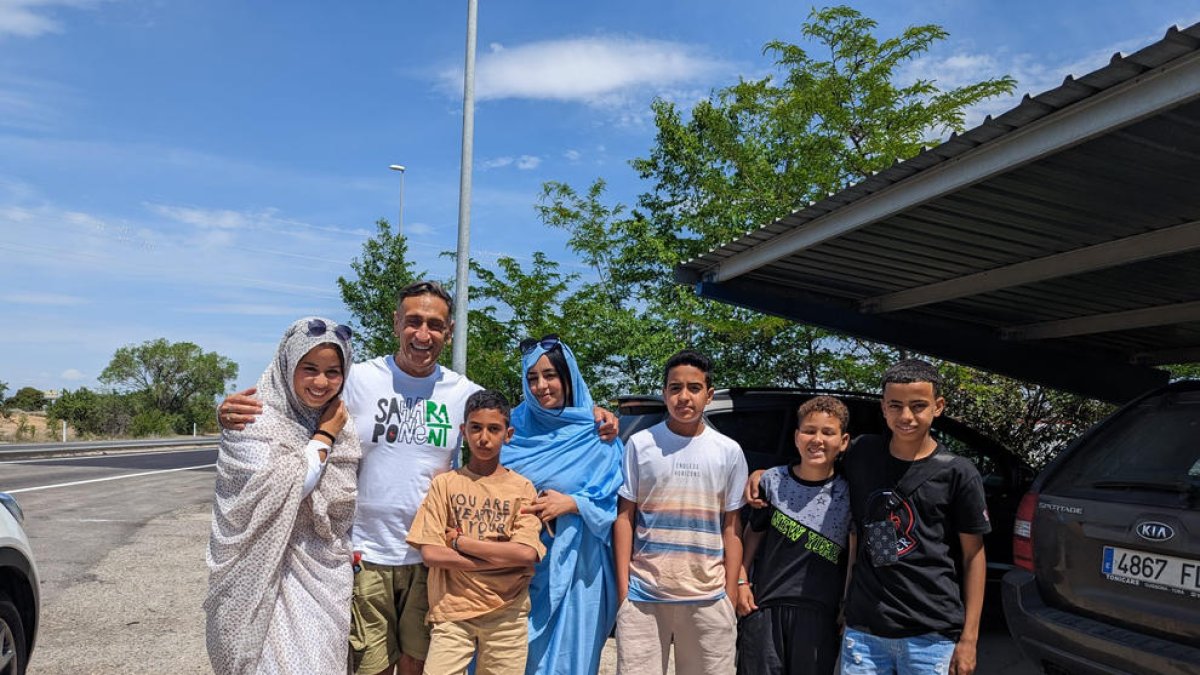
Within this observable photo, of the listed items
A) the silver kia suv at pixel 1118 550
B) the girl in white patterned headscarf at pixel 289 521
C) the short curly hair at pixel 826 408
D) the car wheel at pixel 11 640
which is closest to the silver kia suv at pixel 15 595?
the car wheel at pixel 11 640

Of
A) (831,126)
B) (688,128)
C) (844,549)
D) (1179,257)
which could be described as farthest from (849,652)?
(688,128)

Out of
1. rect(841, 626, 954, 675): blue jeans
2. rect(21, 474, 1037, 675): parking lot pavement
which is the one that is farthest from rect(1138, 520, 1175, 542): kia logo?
rect(21, 474, 1037, 675): parking lot pavement

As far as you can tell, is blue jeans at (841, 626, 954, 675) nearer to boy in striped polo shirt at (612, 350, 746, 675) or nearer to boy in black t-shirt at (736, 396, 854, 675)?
boy in black t-shirt at (736, 396, 854, 675)

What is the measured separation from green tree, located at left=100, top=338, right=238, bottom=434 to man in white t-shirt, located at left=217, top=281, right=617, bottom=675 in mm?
73598

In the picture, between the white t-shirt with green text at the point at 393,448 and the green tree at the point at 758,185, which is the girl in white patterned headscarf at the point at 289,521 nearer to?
the white t-shirt with green text at the point at 393,448

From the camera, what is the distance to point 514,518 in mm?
3473

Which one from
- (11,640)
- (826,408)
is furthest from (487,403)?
(11,640)

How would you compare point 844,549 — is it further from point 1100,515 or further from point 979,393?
point 979,393

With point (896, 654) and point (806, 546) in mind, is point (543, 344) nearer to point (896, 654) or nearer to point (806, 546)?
point (806, 546)

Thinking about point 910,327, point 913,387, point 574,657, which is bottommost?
point 574,657

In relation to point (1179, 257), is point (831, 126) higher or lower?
higher

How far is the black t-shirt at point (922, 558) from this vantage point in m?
3.08

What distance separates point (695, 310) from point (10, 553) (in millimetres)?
7364

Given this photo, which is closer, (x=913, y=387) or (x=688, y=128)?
(x=913, y=387)
